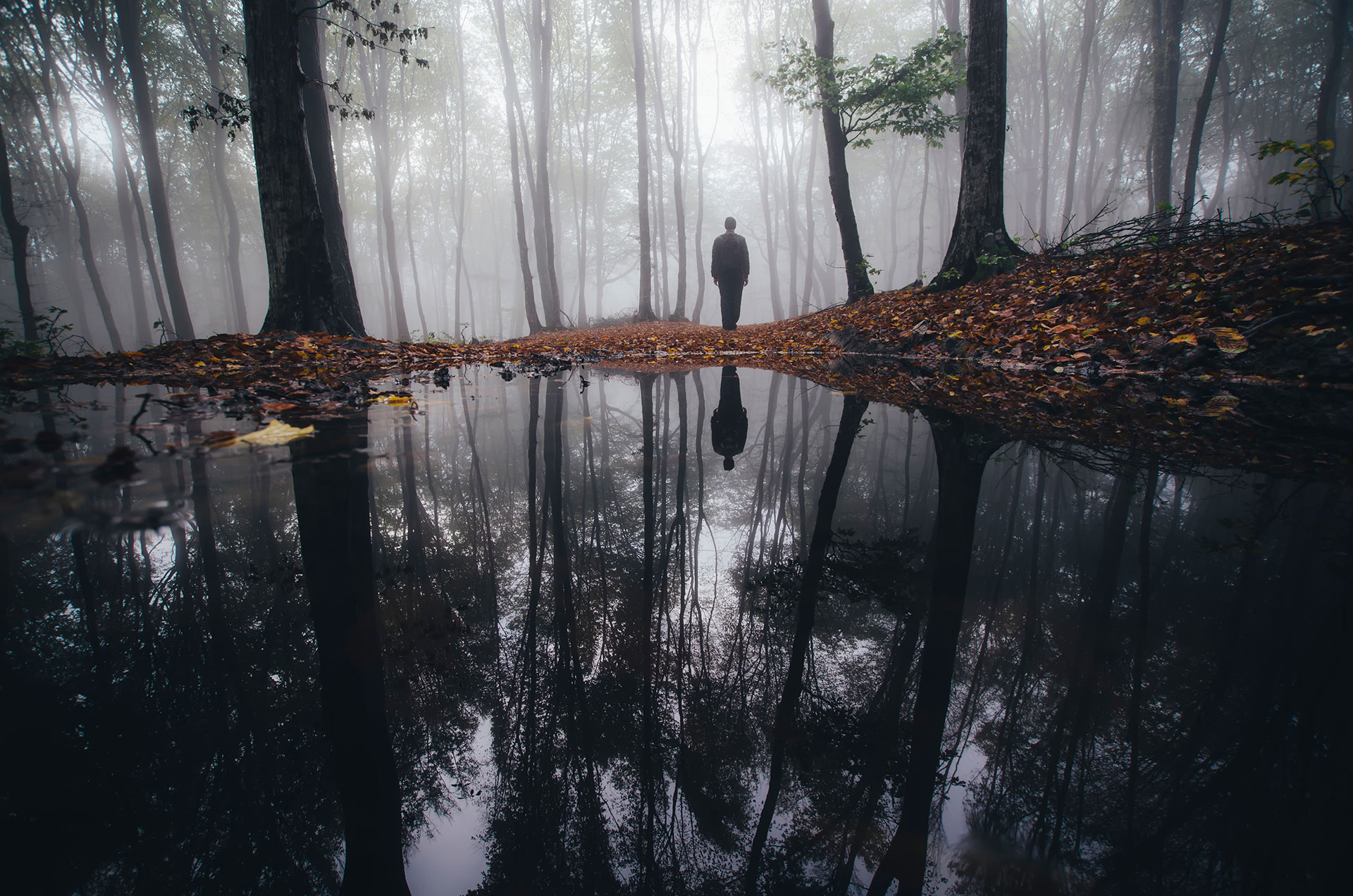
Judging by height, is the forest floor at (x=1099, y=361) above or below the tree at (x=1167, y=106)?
below

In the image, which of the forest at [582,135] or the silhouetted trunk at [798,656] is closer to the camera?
the silhouetted trunk at [798,656]

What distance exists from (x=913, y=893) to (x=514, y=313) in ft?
126

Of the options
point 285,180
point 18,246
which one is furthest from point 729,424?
point 18,246

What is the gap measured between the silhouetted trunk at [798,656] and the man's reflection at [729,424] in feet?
1.53

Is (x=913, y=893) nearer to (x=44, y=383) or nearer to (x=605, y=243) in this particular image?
(x=44, y=383)

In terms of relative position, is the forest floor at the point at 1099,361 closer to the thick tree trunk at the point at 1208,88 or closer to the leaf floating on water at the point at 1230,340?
the leaf floating on water at the point at 1230,340

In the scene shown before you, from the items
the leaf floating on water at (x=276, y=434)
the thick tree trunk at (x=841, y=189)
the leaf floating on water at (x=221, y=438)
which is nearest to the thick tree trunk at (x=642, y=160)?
the thick tree trunk at (x=841, y=189)

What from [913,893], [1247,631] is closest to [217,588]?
[913,893]

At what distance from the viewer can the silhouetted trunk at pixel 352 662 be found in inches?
25.9

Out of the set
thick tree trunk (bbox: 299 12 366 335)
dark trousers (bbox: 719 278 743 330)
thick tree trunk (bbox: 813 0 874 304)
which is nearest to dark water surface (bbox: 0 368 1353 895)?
thick tree trunk (bbox: 299 12 366 335)

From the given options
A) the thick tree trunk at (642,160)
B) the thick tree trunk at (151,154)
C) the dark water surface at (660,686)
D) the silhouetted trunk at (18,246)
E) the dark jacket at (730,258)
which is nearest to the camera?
the dark water surface at (660,686)

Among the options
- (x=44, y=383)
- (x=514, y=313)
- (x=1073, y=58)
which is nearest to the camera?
(x=44, y=383)

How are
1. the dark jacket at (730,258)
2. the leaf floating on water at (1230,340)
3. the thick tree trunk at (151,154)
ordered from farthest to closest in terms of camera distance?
the thick tree trunk at (151,154) < the dark jacket at (730,258) < the leaf floating on water at (1230,340)

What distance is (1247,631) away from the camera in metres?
1.06
